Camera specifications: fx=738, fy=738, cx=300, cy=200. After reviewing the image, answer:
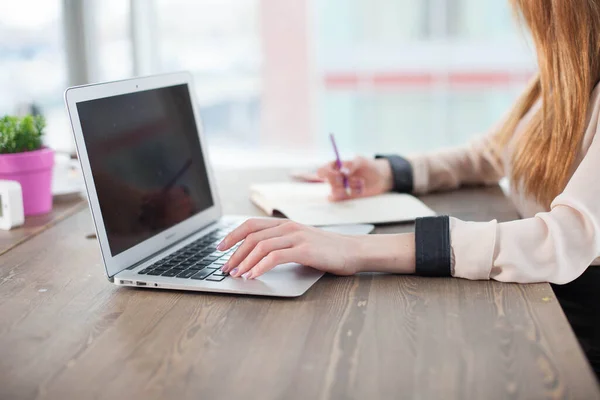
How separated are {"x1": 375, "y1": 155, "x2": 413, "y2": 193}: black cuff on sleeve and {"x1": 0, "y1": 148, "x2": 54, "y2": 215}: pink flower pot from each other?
70 cm

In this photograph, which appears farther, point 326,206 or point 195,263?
point 326,206

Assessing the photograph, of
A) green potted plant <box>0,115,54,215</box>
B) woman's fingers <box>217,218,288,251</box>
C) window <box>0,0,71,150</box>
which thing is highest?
Result: window <box>0,0,71,150</box>

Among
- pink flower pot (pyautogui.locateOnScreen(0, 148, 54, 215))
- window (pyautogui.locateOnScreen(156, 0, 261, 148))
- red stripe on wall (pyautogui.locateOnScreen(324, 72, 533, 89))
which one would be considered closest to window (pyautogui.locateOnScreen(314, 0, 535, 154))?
red stripe on wall (pyautogui.locateOnScreen(324, 72, 533, 89))

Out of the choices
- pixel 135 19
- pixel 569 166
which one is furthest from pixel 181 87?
pixel 135 19

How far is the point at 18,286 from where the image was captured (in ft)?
3.51

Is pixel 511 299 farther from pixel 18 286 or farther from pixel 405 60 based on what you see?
pixel 405 60

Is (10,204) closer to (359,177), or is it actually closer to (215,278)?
(215,278)

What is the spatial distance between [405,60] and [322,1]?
78 centimetres

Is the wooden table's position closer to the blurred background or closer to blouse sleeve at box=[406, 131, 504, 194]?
blouse sleeve at box=[406, 131, 504, 194]

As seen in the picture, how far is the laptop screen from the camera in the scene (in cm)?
A: 109

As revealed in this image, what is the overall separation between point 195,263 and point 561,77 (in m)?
0.65

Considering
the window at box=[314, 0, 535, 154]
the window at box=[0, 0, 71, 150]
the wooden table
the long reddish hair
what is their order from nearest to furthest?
the wooden table, the long reddish hair, the window at box=[0, 0, 71, 150], the window at box=[314, 0, 535, 154]

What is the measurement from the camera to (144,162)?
1.20 metres

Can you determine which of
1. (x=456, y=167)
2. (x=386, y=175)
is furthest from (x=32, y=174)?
(x=456, y=167)
